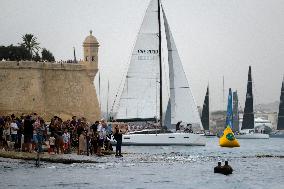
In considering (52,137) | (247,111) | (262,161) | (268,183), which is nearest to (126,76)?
(262,161)

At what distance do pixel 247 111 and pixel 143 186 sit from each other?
85.8 meters

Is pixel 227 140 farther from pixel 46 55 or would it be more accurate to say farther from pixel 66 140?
pixel 46 55

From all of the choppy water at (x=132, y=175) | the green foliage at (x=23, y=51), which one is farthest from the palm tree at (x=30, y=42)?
the choppy water at (x=132, y=175)

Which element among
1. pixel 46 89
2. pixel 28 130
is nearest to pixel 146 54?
pixel 28 130

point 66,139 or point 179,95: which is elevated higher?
point 179,95

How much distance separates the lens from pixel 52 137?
35031mm

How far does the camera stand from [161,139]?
59.8 meters

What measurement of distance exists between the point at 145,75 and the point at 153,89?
130cm

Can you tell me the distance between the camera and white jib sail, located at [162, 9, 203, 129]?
61.3 metres

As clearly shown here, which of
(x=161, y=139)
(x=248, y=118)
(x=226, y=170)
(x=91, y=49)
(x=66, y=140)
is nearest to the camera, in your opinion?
(x=226, y=170)

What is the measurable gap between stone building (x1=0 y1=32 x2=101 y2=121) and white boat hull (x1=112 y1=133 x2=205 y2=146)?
26325 mm

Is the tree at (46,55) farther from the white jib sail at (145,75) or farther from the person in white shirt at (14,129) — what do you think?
the person in white shirt at (14,129)

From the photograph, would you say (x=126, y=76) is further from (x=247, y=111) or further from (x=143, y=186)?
(x=247, y=111)

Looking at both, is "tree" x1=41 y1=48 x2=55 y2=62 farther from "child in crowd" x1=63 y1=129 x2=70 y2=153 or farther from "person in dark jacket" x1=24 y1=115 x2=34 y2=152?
"person in dark jacket" x1=24 y1=115 x2=34 y2=152
